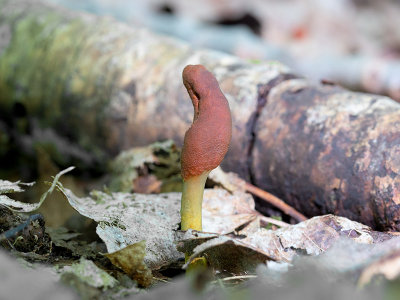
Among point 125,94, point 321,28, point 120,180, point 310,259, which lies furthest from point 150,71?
point 321,28

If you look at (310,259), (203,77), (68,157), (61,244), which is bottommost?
(68,157)

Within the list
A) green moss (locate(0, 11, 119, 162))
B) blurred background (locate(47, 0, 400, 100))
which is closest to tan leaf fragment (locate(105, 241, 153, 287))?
green moss (locate(0, 11, 119, 162))

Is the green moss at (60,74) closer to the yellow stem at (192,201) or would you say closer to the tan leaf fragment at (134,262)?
the yellow stem at (192,201)

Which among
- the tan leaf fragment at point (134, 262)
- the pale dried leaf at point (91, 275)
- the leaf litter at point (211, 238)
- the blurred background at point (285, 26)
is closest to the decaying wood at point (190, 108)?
the leaf litter at point (211, 238)

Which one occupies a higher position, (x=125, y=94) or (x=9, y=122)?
(x=125, y=94)

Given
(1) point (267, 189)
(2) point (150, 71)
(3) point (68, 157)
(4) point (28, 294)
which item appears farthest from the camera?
(3) point (68, 157)

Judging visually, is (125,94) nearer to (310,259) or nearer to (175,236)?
(175,236)
